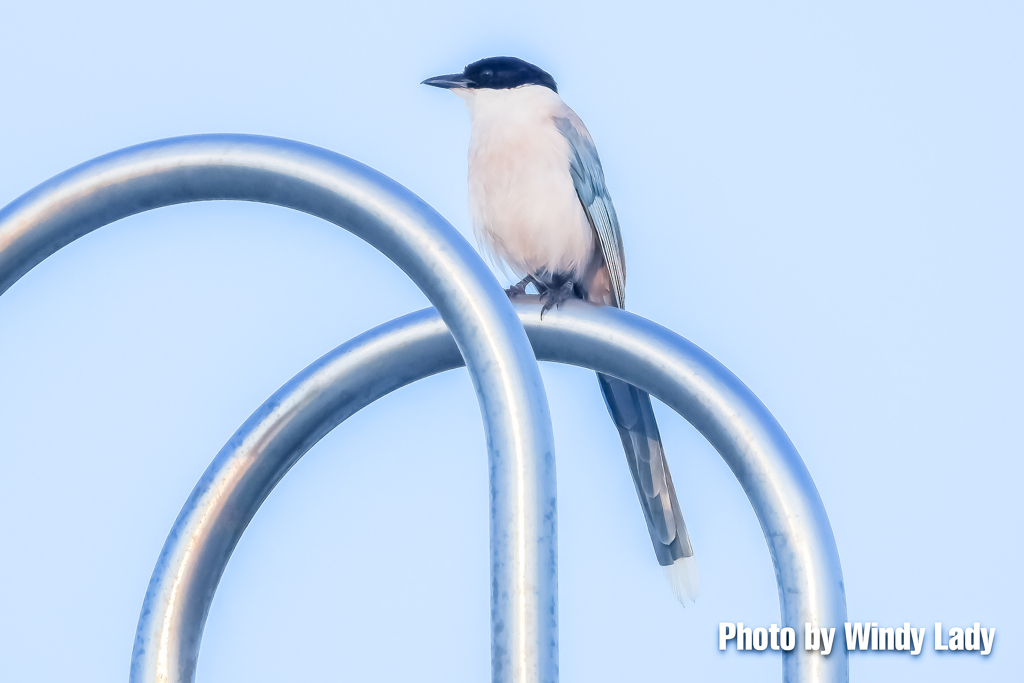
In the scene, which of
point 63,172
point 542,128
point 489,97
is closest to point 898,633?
point 63,172

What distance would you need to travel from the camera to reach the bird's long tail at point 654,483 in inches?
64.5

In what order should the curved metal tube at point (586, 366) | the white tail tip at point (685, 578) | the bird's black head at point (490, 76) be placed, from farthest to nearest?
the bird's black head at point (490, 76) < the white tail tip at point (685, 578) < the curved metal tube at point (586, 366)

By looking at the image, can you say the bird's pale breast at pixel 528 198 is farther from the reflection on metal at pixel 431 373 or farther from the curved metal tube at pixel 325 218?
the curved metal tube at pixel 325 218

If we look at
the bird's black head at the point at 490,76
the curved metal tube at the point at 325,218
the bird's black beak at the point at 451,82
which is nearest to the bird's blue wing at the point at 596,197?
the bird's black head at the point at 490,76

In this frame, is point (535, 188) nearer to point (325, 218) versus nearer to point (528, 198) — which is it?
point (528, 198)

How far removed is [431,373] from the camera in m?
1.15

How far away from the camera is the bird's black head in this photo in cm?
288

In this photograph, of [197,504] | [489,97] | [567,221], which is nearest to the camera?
[197,504]

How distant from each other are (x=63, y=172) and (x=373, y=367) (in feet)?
1.28

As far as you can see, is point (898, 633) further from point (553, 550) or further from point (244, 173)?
point (244, 173)

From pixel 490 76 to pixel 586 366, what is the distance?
1.90 meters

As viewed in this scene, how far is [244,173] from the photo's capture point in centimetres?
99

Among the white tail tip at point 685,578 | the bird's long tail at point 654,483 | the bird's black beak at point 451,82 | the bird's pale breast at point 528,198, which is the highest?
the bird's black beak at point 451,82

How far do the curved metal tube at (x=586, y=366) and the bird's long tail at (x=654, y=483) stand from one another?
57 centimetres
